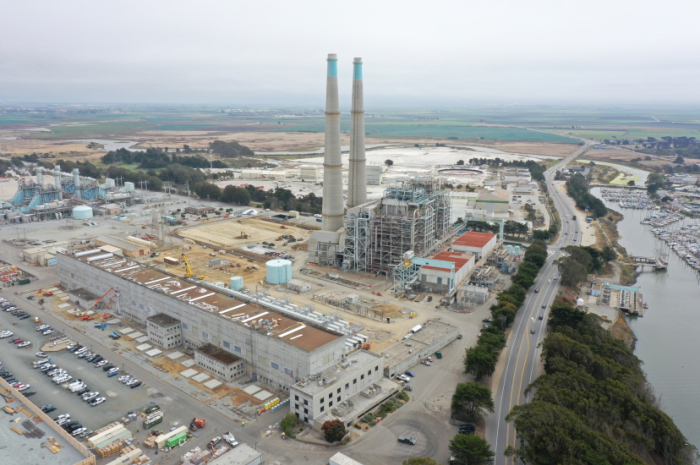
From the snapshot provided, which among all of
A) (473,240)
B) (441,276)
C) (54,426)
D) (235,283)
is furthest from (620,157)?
(54,426)

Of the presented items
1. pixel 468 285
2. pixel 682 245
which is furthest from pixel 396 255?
pixel 682 245

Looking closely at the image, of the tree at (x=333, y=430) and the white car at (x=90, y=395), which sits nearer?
the tree at (x=333, y=430)

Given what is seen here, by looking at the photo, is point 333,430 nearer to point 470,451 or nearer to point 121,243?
point 470,451

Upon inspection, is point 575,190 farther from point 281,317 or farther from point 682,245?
point 281,317

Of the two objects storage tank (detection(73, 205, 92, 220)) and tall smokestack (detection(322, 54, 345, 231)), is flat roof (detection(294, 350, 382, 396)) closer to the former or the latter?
tall smokestack (detection(322, 54, 345, 231))

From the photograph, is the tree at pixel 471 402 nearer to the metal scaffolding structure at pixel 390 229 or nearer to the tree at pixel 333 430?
the tree at pixel 333 430

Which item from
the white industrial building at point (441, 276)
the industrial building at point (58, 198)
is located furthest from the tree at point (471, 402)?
the industrial building at point (58, 198)

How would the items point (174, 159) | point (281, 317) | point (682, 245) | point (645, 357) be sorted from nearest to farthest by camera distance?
point (281, 317) → point (645, 357) → point (682, 245) → point (174, 159)
